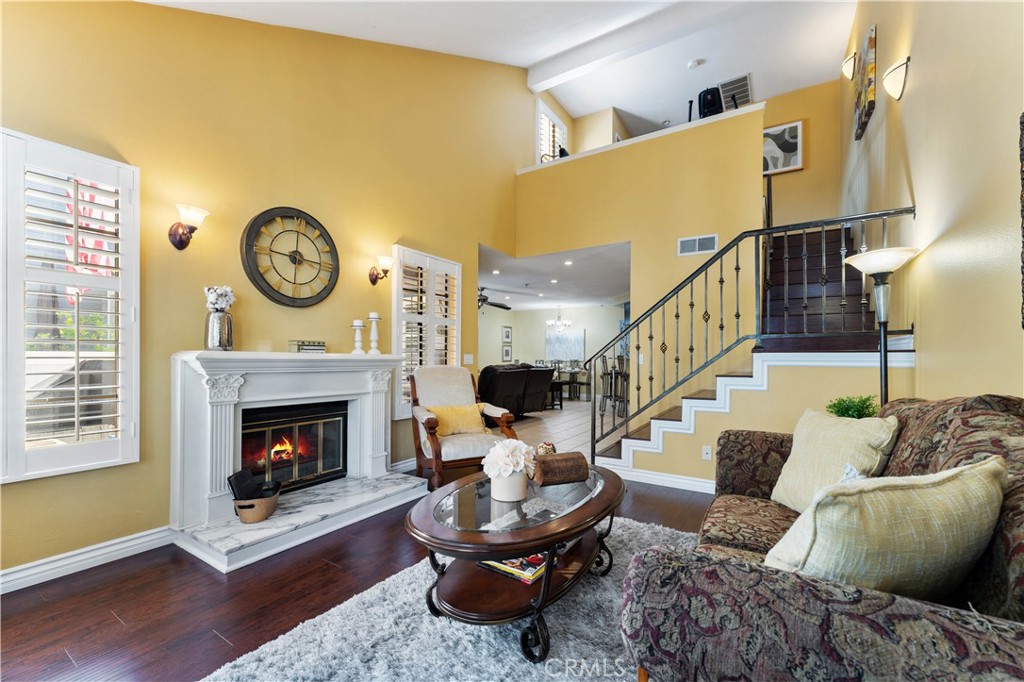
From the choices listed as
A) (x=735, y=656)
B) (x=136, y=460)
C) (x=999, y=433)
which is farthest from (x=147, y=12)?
(x=999, y=433)

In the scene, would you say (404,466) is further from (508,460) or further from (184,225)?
(184,225)

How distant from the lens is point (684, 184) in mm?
4770

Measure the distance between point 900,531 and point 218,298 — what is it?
3327 millimetres

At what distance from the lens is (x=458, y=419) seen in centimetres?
380

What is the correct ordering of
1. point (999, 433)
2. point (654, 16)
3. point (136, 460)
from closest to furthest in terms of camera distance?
point (999, 433) < point (136, 460) < point (654, 16)

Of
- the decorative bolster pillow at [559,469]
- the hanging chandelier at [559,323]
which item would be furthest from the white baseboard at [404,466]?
the hanging chandelier at [559,323]

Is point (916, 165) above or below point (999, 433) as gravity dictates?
above

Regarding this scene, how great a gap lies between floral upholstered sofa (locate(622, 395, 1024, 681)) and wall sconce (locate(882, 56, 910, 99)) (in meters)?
2.88

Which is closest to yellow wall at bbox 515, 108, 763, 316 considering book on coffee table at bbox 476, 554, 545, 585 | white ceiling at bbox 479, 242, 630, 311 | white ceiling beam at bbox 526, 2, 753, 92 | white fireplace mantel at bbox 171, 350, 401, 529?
white ceiling at bbox 479, 242, 630, 311

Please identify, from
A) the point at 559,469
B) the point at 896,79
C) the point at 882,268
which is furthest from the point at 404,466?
the point at 896,79

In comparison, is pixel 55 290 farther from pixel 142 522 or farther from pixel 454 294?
pixel 454 294

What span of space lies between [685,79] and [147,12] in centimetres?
652

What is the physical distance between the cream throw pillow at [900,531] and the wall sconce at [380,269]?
3.70 metres

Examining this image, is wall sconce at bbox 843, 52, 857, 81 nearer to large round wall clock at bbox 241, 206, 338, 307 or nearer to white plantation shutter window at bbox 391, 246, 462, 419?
white plantation shutter window at bbox 391, 246, 462, 419
